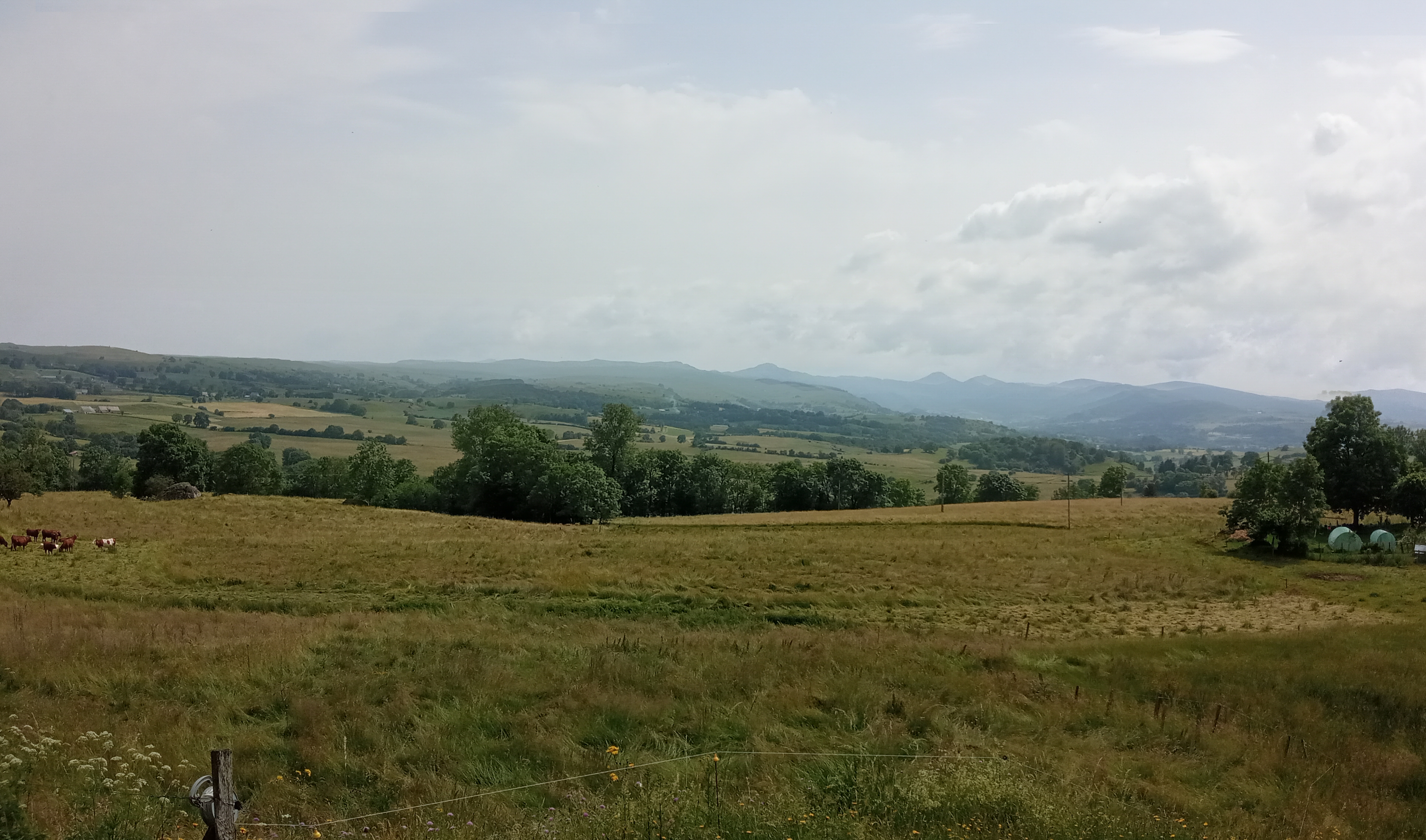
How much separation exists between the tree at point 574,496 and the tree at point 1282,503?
43.9 metres

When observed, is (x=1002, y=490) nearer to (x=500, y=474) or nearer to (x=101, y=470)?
(x=500, y=474)

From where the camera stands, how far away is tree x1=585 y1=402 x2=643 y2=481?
86375 mm

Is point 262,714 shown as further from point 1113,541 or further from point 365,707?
point 1113,541

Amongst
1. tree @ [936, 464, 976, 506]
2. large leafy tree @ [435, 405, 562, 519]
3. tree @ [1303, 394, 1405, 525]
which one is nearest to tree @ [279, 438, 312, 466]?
A: large leafy tree @ [435, 405, 562, 519]

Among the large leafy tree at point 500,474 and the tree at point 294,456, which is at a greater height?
the large leafy tree at point 500,474

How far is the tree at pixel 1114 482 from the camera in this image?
9100 centimetres

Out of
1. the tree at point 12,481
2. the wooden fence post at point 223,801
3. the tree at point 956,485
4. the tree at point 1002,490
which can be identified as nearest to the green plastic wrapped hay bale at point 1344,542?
the wooden fence post at point 223,801

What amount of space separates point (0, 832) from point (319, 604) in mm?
17386

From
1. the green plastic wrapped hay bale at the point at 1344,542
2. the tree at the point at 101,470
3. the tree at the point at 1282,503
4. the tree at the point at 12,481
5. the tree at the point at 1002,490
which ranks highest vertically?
the tree at the point at 1282,503

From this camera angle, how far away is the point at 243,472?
295 ft

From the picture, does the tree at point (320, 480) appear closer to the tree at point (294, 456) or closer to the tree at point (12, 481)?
the tree at point (294, 456)

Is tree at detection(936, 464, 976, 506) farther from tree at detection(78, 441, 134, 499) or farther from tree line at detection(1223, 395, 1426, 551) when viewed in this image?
tree at detection(78, 441, 134, 499)

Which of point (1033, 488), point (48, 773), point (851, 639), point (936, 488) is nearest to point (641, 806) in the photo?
point (48, 773)

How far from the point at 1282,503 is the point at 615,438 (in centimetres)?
6084
